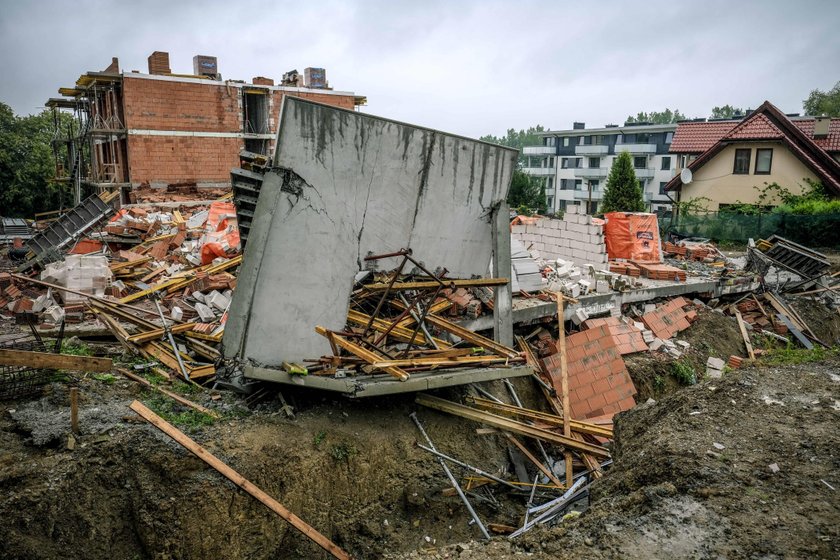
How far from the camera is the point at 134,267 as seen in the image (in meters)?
12.5

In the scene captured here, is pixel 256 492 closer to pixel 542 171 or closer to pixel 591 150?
pixel 591 150

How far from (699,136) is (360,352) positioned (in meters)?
28.1

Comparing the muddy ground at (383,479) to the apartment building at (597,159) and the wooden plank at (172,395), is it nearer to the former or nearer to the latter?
the wooden plank at (172,395)

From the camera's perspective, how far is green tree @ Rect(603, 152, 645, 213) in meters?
29.4

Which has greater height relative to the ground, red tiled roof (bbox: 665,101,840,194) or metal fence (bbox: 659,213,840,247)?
red tiled roof (bbox: 665,101,840,194)

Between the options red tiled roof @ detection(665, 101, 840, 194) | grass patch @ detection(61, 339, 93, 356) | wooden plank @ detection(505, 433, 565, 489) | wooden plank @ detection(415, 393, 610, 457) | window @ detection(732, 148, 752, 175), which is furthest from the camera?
window @ detection(732, 148, 752, 175)

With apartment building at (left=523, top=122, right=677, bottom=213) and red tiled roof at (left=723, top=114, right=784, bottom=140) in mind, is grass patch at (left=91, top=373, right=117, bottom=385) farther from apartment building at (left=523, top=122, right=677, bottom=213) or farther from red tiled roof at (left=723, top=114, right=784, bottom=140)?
apartment building at (left=523, top=122, right=677, bottom=213)

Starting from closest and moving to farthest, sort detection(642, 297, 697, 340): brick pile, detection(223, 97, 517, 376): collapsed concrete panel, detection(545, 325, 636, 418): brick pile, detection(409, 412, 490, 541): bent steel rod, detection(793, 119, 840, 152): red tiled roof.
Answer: detection(409, 412, 490, 541): bent steel rod → detection(223, 97, 517, 376): collapsed concrete panel → detection(545, 325, 636, 418): brick pile → detection(642, 297, 697, 340): brick pile → detection(793, 119, 840, 152): red tiled roof

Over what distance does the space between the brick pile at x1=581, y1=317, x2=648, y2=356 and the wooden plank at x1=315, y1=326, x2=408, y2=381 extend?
18.4ft

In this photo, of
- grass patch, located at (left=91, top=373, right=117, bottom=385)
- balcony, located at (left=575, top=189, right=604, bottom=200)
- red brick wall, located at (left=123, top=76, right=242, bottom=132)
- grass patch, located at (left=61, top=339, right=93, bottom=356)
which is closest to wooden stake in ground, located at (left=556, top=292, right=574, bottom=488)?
grass patch, located at (left=91, top=373, right=117, bottom=385)

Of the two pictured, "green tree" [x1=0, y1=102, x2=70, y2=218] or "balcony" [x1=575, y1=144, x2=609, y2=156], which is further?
"balcony" [x1=575, y1=144, x2=609, y2=156]

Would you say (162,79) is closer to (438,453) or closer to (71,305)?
(71,305)

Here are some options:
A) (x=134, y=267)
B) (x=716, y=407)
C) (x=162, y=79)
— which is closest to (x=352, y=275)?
(x=716, y=407)

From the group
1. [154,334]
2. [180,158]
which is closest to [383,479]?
[154,334]
